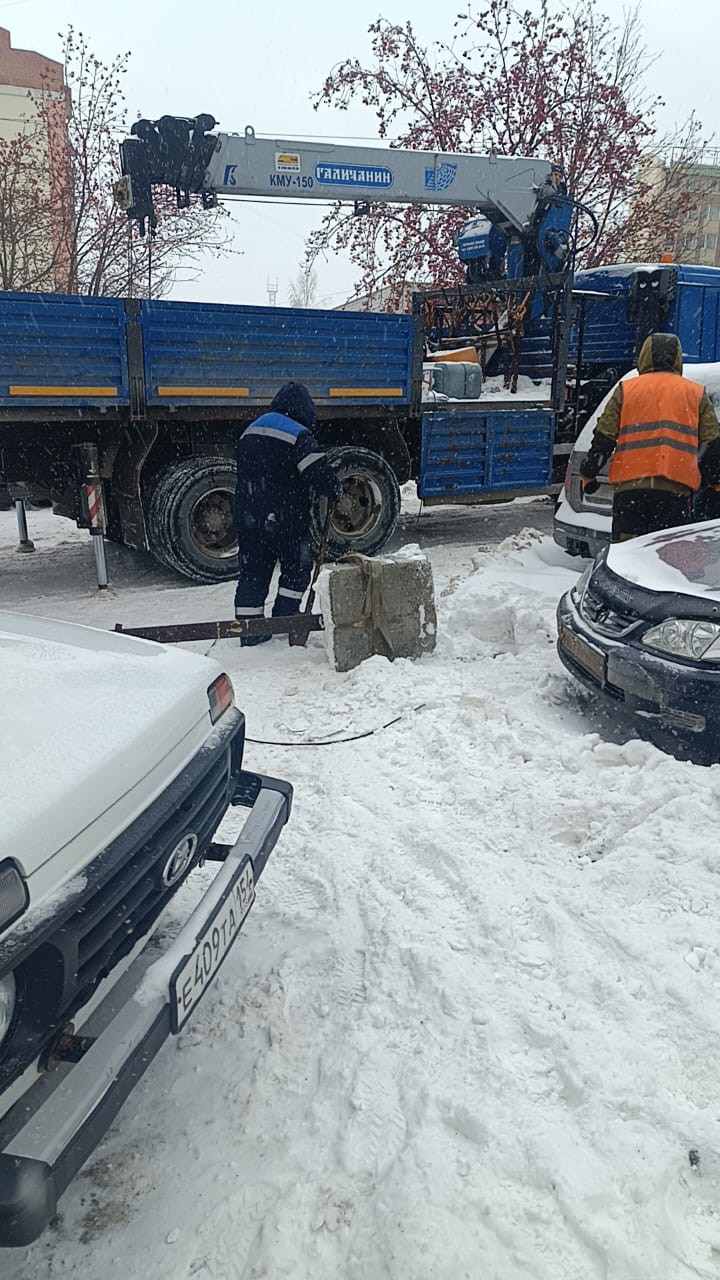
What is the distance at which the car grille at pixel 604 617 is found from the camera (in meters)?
3.78

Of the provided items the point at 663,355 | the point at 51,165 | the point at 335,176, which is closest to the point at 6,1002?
the point at 663,355

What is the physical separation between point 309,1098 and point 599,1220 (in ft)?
2.36

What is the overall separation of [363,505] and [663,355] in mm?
3440

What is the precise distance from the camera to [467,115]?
48.6ft

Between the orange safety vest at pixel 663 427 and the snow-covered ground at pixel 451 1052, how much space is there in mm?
1906

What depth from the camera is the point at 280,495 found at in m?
5.55

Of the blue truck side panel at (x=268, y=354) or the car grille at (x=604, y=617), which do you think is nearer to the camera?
the car grille at (x=604, y=617)

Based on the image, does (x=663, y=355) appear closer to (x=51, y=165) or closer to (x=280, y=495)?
(x=280, y=495)

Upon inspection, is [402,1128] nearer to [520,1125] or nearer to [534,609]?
[520,1125]

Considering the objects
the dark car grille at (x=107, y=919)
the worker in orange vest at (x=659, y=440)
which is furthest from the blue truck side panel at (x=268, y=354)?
the dark car grille at (x=107, y=919)

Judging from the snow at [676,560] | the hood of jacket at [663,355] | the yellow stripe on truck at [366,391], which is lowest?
the snow at [676,560]

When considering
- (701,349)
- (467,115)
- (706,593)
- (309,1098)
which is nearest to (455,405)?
(701,349)

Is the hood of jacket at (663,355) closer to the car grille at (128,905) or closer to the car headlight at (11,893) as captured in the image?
the car grille at (128,905)

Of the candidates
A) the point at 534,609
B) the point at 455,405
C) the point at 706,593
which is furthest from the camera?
the point at 455,405
